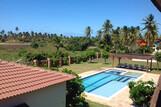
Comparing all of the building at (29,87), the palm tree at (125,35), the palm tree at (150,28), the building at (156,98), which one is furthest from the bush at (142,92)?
the palm tree at (125,35)

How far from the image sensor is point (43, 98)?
9.48 metres

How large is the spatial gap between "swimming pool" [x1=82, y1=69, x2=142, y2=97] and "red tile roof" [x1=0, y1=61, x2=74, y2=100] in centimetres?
1032

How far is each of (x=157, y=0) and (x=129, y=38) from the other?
6476 cm

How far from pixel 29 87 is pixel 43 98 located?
3.87 ft

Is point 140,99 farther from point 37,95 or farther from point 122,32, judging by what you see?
point 122,32

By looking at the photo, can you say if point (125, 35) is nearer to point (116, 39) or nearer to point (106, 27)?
point (116, 39)

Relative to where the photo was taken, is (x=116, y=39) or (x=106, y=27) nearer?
(x=116, y=39)

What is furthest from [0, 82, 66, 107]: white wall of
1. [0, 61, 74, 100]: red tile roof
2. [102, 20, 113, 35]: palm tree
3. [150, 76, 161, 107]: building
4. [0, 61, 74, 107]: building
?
[102, 20, 113, 35]: palm tree

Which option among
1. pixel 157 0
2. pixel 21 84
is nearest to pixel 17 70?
pixel 21 84

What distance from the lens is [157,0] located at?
1599 mm

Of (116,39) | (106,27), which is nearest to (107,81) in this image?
(116,39)

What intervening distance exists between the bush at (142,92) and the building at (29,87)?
622 centimetres

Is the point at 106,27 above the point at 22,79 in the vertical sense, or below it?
above

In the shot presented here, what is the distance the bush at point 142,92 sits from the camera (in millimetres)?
14207
